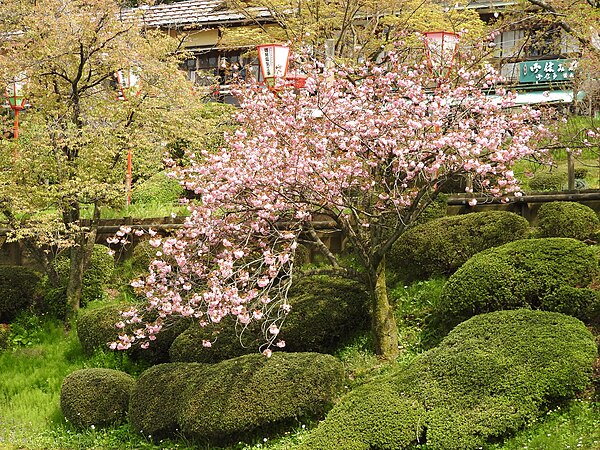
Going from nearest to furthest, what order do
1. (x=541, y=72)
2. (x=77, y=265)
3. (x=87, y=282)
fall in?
1. (x=77, y=265)
2. (x=87, y=282)
3. (x=541, y=72)

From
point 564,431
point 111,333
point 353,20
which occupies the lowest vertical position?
point 111,333

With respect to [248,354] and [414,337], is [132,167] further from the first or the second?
[414,337]

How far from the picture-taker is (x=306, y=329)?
32.0 ft

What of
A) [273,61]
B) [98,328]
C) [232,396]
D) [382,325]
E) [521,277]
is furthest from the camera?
[98,328]

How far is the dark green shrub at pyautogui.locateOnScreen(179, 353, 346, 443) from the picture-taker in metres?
8.28

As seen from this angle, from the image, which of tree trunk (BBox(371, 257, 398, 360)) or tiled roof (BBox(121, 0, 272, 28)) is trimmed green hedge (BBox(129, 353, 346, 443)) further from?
tiled roof (BBox(121, 0, 272, 28))

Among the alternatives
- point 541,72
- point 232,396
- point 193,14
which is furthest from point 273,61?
point 193,14

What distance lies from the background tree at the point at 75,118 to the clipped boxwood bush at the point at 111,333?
4.48 feet

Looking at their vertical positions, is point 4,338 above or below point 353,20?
below

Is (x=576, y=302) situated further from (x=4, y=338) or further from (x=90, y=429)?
(x=4, y=338)

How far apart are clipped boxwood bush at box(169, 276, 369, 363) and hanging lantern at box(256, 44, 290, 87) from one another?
315cm

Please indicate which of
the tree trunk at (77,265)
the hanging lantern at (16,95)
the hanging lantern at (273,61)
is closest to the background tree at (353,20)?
the hanging lantern at (273,61)

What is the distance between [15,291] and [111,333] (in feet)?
11.3

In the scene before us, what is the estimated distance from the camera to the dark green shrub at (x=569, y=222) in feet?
34.9
